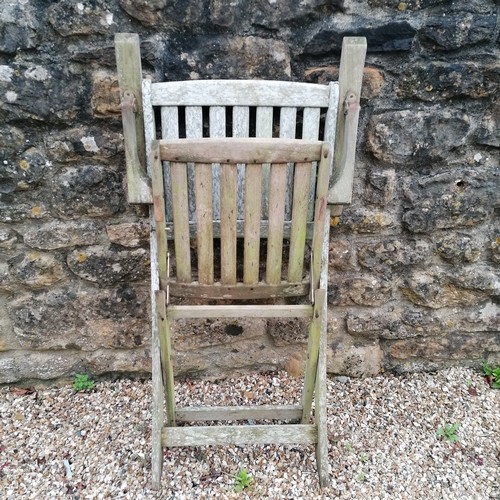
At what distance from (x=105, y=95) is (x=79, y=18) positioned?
258mm

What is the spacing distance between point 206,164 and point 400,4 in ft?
3.23

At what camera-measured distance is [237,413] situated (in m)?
1.75

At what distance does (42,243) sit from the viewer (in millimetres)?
1793

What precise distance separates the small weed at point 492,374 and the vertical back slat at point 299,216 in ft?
4.49

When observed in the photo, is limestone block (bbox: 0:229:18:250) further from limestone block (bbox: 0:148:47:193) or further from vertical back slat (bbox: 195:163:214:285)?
vertical back slat (bbox: 195:163:214:285)

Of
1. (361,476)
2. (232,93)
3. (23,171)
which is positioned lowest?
(361,476)

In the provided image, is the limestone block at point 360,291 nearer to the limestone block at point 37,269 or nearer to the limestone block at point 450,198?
the limestone block at point 450,198

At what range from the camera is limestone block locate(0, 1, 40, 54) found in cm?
148

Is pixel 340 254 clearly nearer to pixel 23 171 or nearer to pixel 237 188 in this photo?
pixel 237 188

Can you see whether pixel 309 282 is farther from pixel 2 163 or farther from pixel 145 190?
pixel 2 163

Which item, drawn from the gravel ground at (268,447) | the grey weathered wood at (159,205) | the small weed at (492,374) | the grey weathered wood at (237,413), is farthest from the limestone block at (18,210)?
the small weed at (492,374)

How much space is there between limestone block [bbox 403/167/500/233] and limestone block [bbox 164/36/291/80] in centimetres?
74

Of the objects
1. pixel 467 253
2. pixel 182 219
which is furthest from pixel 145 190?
pixel 467 253

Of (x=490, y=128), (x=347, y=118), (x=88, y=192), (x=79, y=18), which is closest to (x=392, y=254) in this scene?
(x=490, y=128)
